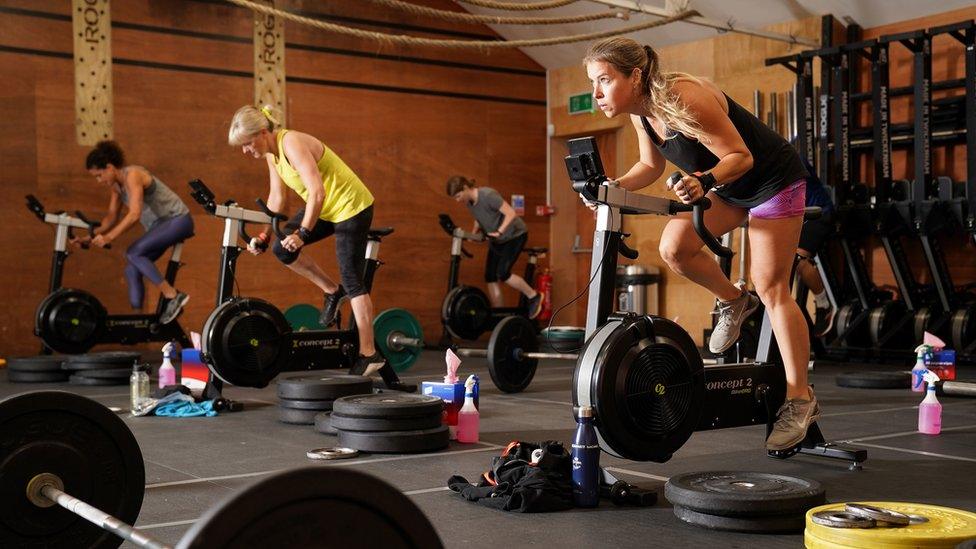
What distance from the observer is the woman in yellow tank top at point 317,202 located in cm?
502

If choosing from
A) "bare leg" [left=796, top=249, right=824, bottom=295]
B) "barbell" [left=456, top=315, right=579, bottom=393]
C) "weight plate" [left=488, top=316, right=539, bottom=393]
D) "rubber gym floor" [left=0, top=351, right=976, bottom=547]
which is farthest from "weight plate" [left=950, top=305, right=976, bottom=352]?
"weight plate" [left=488, top=316, right=539, bottom=393]

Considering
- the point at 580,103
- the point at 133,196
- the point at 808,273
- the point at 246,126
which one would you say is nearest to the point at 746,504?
the point at 246,126

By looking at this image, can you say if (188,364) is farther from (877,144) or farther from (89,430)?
(877,144)

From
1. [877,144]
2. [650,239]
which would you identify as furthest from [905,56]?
[650,239]

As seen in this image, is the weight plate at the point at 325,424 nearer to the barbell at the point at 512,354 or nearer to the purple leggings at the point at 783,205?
the barbell at the point at 512,354

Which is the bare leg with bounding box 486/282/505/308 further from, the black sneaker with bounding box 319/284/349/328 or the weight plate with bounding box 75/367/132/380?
the weight plate with bounding box 75/367/132/380

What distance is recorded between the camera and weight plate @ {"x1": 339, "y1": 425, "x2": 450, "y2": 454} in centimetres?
378

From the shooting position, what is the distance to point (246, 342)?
16.5ft

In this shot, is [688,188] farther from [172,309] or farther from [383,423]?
[172,309]

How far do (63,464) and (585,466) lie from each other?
1407 millimetres

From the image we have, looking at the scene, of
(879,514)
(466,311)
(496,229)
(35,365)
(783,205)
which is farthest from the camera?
(496,229)

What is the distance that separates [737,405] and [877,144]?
520 centimetres

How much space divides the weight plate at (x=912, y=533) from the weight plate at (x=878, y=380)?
3711 mm

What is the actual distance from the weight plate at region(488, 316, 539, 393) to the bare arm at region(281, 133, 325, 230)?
1281 millimetres
